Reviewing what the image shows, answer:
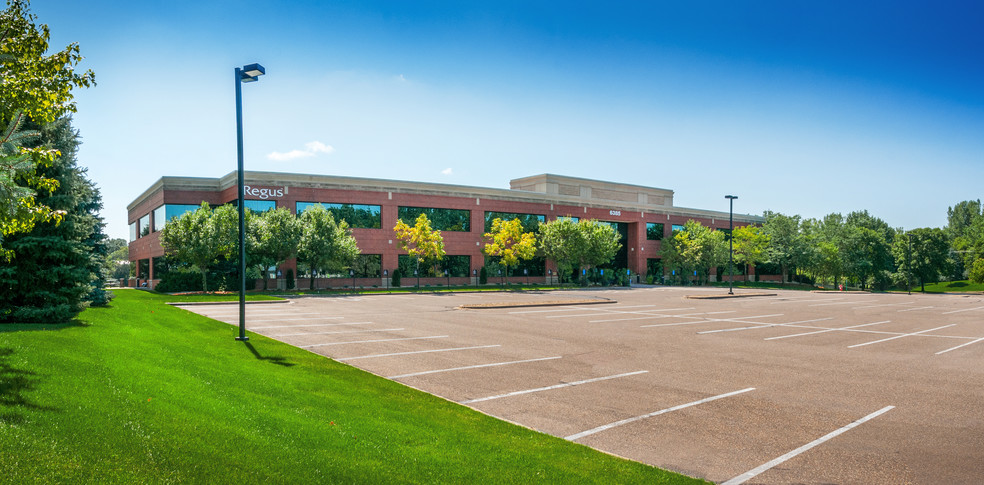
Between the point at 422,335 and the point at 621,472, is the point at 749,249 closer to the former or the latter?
the point at 422,335

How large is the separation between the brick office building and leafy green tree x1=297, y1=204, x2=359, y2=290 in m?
4.12

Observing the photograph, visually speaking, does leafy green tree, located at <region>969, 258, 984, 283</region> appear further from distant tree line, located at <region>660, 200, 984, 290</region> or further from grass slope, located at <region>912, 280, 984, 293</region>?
grass slope, located at <region>912, 280, 984, 293</region>

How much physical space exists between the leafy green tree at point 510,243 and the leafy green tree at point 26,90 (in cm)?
4802

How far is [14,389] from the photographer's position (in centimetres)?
570

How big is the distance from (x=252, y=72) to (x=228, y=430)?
10.6m

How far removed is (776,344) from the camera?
16422 mm

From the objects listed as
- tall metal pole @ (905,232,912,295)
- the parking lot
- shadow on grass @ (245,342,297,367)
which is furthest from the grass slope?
shadow on grass @ (245,342,297,367)

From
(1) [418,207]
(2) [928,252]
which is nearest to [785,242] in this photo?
(2) [928,252]

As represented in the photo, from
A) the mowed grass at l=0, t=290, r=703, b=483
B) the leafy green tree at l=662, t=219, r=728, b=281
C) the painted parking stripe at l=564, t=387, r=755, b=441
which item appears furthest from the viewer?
the leafy green tree at l=662, t=219, r=728, b=281

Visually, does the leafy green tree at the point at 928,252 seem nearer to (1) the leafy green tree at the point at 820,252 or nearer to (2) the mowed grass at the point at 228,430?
(1) the leafy green tree at the point at 820,252

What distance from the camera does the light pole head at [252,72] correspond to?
13531 mm

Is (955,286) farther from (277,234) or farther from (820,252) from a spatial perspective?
(277,234)

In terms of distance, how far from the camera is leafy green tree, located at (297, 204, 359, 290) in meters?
43.3

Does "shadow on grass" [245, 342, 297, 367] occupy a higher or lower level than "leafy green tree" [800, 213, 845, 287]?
lower
